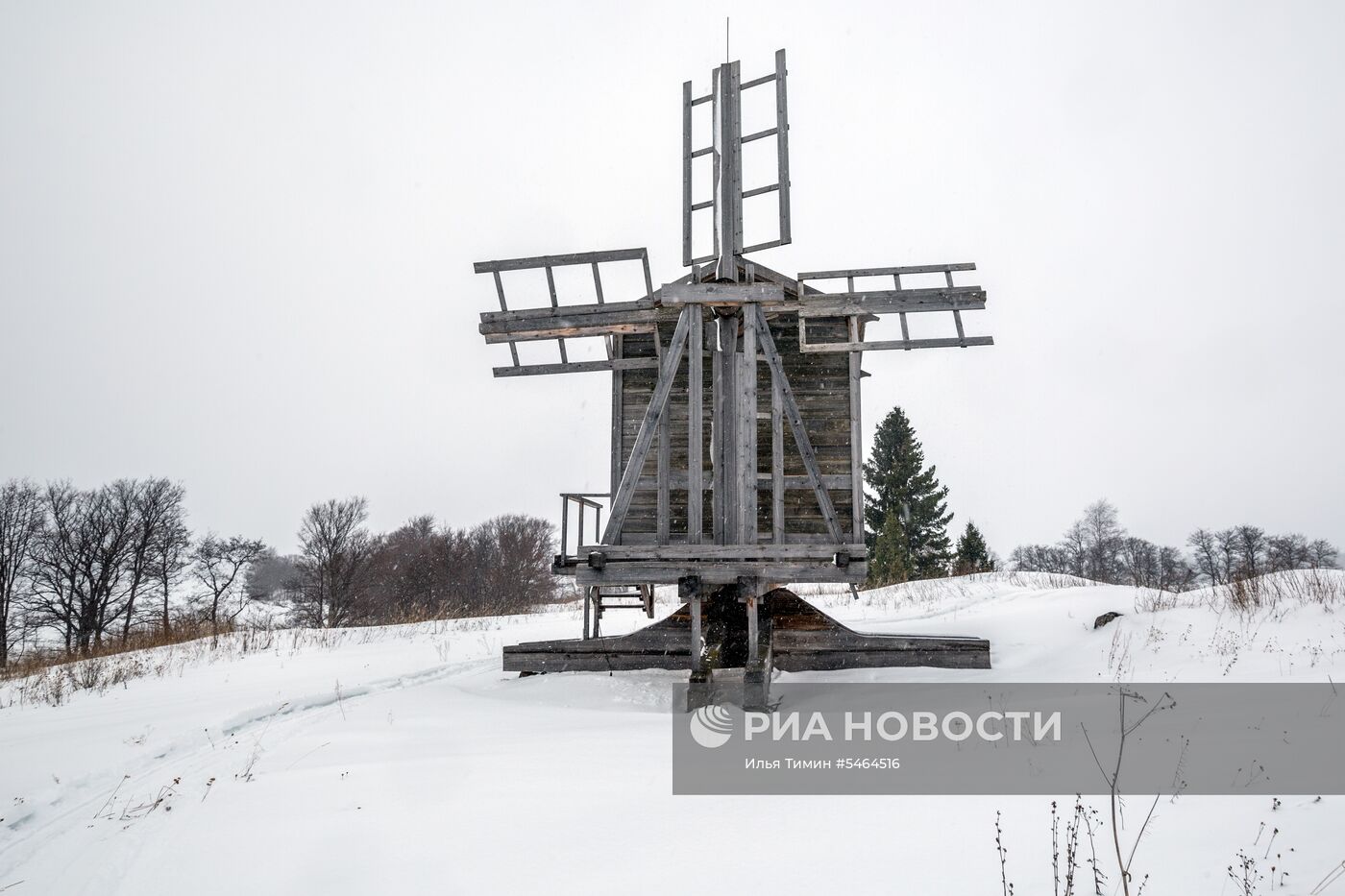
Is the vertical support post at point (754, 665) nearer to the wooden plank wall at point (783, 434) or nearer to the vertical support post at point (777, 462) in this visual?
the vertical support post at point (777, 462)

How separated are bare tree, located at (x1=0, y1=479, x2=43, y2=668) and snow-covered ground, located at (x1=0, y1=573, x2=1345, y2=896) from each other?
3843 centimetres

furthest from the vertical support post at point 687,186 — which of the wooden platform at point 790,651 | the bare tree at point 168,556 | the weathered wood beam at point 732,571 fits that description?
the bare tree at point 168,556

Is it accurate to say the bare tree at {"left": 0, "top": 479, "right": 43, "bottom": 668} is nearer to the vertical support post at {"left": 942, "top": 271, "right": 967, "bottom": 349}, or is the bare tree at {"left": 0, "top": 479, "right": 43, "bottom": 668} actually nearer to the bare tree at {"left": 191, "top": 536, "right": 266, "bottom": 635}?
the bare tree at {"left": 191, "top": 536, "right": 266, "bottom": 635}

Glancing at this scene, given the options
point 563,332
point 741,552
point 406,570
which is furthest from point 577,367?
point 406,570

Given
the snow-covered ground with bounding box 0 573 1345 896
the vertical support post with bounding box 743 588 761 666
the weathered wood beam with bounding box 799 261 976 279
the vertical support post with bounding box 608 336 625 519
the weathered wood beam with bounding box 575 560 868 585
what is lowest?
the snow-covered ground with bounding box 0 573 1345 896

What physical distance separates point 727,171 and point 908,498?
93.0ft

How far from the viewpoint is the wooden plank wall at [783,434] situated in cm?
1082

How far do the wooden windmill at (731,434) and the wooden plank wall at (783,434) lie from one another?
2 cm

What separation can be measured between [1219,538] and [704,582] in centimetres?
8514

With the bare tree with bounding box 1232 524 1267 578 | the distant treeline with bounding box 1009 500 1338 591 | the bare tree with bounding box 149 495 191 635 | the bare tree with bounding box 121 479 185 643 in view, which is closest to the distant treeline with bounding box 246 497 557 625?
the bare tree with bounding box 149 495 191 635

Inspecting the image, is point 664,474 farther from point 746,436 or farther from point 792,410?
point 792,410

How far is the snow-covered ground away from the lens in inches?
135

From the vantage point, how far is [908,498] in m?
36.0

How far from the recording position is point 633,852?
368 cm
